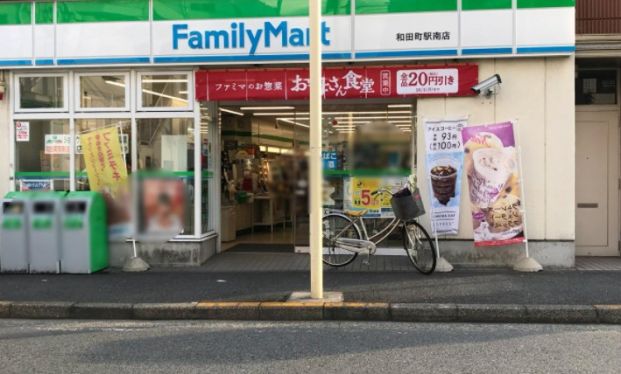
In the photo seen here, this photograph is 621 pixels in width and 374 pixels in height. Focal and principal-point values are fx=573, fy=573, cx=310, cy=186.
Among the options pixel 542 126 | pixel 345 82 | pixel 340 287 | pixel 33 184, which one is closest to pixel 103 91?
pixel 33 184

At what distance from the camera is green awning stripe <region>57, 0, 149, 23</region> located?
29.1 feet

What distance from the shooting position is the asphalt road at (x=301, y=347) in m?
4.80

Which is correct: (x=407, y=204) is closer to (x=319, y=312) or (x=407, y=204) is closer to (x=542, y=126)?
(x=542, y=126)

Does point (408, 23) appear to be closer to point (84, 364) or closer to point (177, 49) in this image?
point (177, 49)

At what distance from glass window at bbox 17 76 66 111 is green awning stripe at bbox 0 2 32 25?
2.87 ft

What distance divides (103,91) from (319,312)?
Result: 17.6 ft

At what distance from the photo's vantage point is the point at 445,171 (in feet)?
28.7

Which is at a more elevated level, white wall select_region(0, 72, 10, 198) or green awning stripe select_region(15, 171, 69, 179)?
white wall select_region(0, 72, 10, 198)

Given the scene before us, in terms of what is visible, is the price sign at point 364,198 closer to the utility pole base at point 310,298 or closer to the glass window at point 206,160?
the glass window at point 206,160

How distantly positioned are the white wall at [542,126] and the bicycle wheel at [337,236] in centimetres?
260

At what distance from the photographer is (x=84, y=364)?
4.89 meters

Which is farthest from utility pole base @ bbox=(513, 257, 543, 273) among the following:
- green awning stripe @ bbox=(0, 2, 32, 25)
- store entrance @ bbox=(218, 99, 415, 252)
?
green awning stripe @ bbox=(0, 2, 32, 25)

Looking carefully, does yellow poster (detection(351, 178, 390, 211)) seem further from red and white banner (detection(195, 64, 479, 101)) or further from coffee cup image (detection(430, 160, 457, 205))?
red and white banner (detection(195, 64, 479, 101))

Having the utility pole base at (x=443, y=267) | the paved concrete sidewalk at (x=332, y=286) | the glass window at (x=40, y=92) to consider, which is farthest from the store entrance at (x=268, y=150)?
the glass window at (x=40, y=92)
